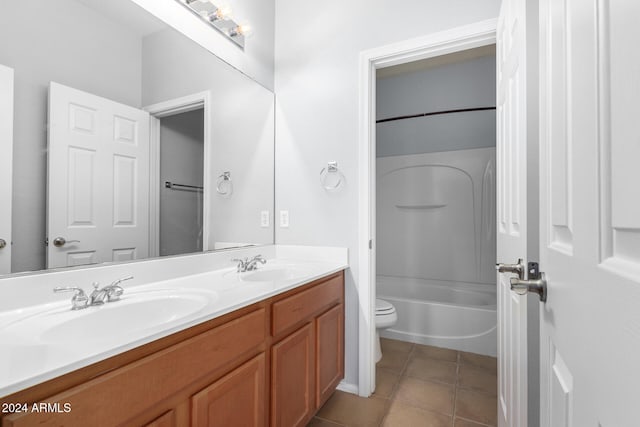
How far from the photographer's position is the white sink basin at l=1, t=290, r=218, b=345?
2.69 ft

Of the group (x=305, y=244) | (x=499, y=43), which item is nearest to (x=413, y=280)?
(x=305, y=244)

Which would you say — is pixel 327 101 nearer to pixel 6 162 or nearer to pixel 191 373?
pixel 6 162

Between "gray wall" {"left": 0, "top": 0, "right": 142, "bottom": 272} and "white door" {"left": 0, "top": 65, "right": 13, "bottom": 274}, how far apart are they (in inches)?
0.6

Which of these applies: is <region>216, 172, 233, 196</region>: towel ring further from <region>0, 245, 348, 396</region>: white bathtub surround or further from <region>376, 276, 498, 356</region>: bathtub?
<region>376, 276, 498, 356</region>: bathtub

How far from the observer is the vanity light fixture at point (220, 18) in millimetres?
1613

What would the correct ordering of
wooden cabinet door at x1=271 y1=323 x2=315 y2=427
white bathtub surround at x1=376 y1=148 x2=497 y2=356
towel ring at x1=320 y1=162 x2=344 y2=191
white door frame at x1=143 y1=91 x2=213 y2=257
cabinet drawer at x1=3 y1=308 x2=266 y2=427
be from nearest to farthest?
cabinet drawer at x1=3 y1=308 x2=266 y2=427, wooden cabinet door at x1=271 y1=323 x2=315 y2=427, white door frame at x1=143 y1=91 x2=213 y2=257, towel ring at x1=320 y1=162 x2=344 y2=191, white bathtub surround at x1=376 y1=148 x2=497 y2=356

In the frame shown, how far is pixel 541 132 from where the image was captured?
72 centimetres

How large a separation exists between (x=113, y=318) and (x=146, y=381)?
1.18 ft

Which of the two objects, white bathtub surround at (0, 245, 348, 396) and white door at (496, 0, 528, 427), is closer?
white bathtub surround at (0, 245, 348, 396)

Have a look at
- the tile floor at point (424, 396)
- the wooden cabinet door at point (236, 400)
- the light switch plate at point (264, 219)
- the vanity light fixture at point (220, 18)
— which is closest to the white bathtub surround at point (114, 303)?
the wooden cabinet door at point (236, 400)

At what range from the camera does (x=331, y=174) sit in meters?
2.01

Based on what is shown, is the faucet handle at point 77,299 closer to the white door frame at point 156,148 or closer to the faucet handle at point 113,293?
the faucet handle at point 113,293

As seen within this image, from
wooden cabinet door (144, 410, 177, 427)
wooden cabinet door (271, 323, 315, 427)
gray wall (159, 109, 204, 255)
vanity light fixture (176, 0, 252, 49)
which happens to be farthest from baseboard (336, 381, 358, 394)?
vanity light fixture (176, 0, 252, 49)

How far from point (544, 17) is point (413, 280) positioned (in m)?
2.95
